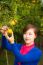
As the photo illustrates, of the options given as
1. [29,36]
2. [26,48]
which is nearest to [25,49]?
[26,48]

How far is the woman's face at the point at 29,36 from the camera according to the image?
294 cm

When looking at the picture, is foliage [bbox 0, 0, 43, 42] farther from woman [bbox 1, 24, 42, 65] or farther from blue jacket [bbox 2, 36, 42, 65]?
blue jacket [bbox 2, 36, 42, 65]

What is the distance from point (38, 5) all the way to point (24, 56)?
3.01 metres

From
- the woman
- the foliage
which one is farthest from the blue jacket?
the foliage

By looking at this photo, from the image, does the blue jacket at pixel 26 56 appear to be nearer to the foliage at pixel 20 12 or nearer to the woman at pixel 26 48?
the woman at pixel 26 48

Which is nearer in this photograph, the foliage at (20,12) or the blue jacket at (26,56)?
the blue jacket at (26,56)

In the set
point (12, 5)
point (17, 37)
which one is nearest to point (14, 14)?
point (12, 5)

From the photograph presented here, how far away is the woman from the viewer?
2846 mm

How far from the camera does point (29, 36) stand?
9.66ft

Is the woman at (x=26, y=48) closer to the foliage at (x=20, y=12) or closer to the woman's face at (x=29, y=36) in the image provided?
the woman's face at (x=29, y=36)

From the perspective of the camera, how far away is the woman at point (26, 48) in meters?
2.85

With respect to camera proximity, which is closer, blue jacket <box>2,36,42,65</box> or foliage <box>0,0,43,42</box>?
blue jacket <box>2,36,42,65</box>

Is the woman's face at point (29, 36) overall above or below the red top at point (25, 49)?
above

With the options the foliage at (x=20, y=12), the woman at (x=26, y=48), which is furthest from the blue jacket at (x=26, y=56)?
the foliage at (x=20, y=12)
